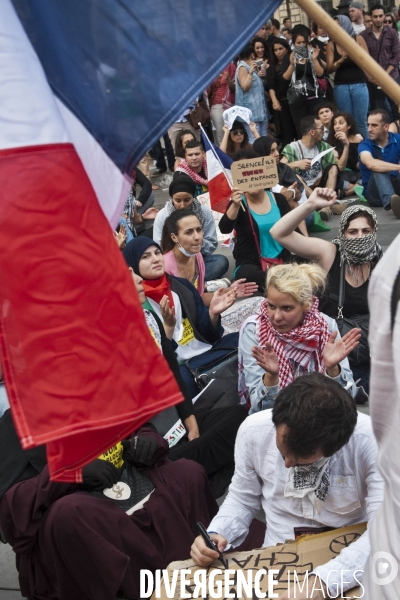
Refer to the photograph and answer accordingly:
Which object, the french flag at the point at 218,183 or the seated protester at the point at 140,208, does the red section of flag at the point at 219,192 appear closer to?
the french flag at the point at 218,183

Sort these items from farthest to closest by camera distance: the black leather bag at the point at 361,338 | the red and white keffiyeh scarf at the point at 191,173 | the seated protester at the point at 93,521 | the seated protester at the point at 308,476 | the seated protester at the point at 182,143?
the seated protester at the point at 182,143
the red and white keffiyeh scarf at the point at 191,173
the black leather bag at the point at 361,338
the seated protester at the point at 93,521
the seated protester at the point at 308,476

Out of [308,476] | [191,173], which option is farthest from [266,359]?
[191,173]

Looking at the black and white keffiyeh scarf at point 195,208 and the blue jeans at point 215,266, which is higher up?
the black and white keffiyeh scarf at point 195,208

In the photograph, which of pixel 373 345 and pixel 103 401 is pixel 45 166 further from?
pixel 373 345

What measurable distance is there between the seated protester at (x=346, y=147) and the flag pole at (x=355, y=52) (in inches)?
312

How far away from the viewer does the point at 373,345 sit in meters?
1.59

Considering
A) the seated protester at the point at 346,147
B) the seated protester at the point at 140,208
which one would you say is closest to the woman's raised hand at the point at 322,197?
the seated protester at the point at 140,208

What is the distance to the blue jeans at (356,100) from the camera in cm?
1167

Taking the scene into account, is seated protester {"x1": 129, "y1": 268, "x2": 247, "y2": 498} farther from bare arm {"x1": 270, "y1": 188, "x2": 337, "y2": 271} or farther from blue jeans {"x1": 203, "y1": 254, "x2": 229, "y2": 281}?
blue jeans {"x1": 203, "y1": 254, "x2": 229, "y2": 281}

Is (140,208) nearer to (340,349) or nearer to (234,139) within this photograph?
(234,139)

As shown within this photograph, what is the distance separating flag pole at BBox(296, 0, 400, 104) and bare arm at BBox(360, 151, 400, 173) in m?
6.85

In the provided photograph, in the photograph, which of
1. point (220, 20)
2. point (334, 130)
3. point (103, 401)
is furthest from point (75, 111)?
point (334, 130)

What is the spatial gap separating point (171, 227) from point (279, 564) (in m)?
3.79

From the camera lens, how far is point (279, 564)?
268cm
